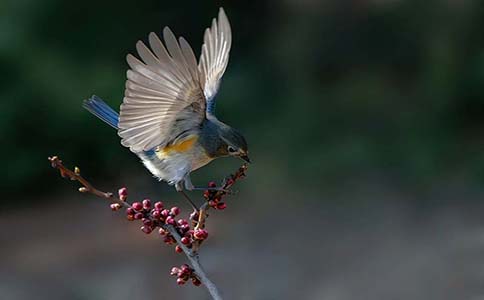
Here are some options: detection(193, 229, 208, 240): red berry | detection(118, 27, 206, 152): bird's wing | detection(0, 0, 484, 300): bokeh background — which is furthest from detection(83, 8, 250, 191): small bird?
detection(0, 0, 484, 300): bokeh background

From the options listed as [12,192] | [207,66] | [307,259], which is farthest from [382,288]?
[207,66]

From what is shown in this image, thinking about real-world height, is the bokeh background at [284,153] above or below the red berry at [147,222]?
above

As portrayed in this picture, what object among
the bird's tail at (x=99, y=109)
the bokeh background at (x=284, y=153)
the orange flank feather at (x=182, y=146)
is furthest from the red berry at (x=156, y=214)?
the bokeh background at (x=284, y=153)

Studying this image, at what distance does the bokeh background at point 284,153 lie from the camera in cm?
598

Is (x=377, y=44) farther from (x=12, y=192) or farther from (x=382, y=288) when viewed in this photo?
(x=12, y=192)

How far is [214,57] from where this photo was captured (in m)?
2.51

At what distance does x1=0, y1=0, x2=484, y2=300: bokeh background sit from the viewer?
598 cm

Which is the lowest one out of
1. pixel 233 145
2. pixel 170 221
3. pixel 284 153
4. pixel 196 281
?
pixel 196 281

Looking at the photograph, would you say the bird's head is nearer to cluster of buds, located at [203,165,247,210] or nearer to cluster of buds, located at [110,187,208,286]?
cluster of buds, located at [203,165,247,210]

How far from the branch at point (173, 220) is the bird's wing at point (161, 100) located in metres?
0.28

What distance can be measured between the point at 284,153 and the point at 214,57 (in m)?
4.63

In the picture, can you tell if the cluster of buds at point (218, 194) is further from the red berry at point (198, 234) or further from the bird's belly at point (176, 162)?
the bird's belly at point (176, 162)

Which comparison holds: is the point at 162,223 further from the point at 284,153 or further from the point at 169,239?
the point at 284,153

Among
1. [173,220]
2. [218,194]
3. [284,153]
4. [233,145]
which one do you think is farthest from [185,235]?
[284,153]
